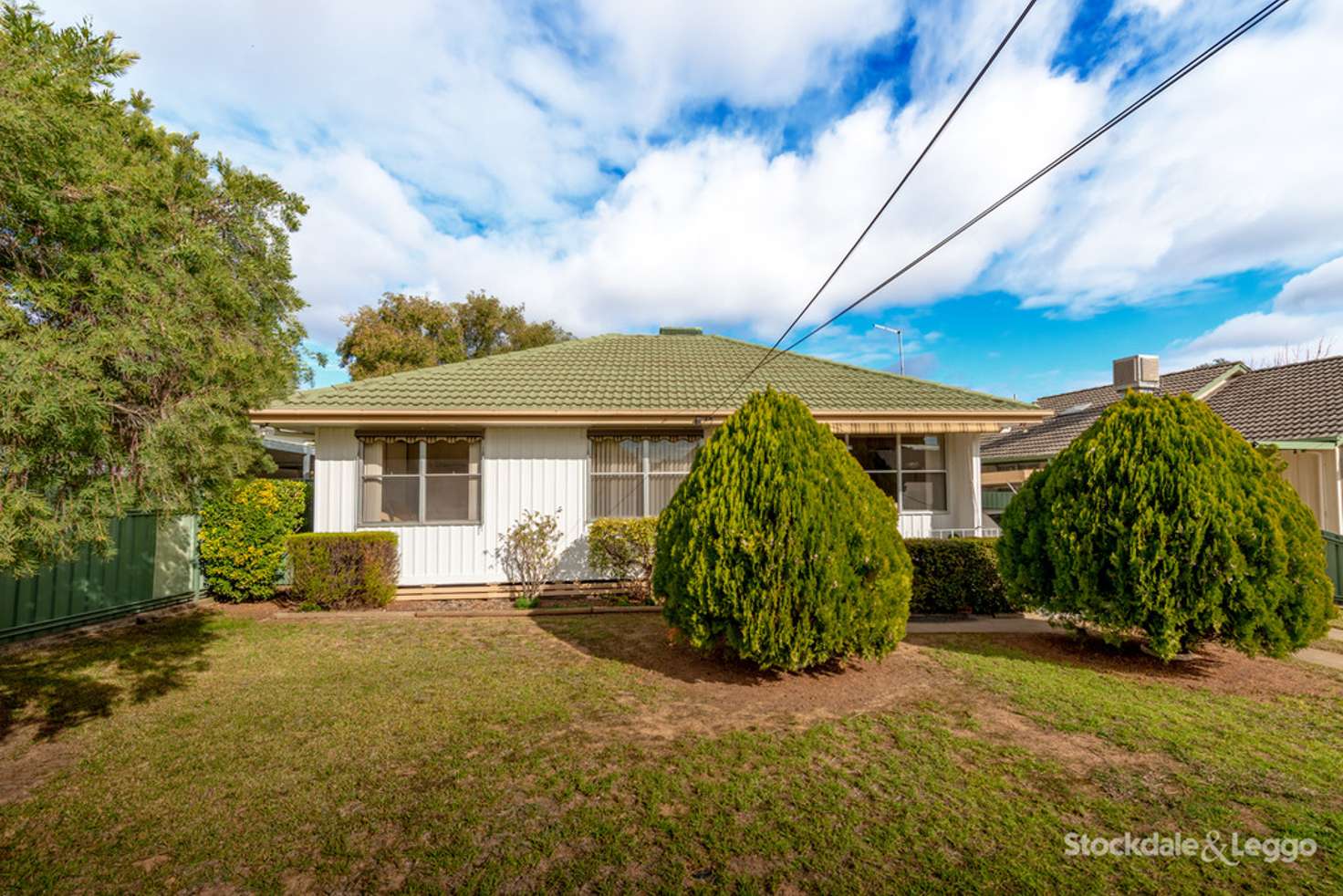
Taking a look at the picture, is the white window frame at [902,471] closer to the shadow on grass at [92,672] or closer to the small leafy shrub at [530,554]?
the small leafy shrub at [530,554]

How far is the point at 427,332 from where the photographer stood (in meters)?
27.8

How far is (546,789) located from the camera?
A: 135 inches

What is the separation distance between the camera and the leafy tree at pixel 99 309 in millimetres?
2598

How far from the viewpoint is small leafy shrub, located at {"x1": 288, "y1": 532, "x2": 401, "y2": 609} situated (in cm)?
817

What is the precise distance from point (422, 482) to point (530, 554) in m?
2.19

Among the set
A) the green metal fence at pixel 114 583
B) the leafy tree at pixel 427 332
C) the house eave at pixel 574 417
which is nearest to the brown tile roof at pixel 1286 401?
the house eave at pixel 574 417

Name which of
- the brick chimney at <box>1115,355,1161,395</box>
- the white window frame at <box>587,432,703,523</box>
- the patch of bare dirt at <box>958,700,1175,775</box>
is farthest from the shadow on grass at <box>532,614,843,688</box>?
the brick chimney at <box>1115,355,1161,395</box>

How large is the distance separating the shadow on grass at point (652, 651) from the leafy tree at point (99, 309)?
398 centimetres

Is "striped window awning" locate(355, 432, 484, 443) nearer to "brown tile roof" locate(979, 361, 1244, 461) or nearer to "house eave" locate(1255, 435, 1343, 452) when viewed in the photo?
"brown tile roof" locate(979, 361, 1244, 461)

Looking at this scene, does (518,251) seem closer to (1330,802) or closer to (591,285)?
(591,285)

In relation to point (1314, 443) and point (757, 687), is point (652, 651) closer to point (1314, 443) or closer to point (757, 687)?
point (757, 687)

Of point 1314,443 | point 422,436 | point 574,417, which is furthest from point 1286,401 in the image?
point 422,436

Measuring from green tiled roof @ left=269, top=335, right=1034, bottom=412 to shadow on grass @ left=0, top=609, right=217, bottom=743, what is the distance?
3412 mm

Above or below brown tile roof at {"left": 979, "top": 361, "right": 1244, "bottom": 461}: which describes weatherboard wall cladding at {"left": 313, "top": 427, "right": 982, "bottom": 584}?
below
